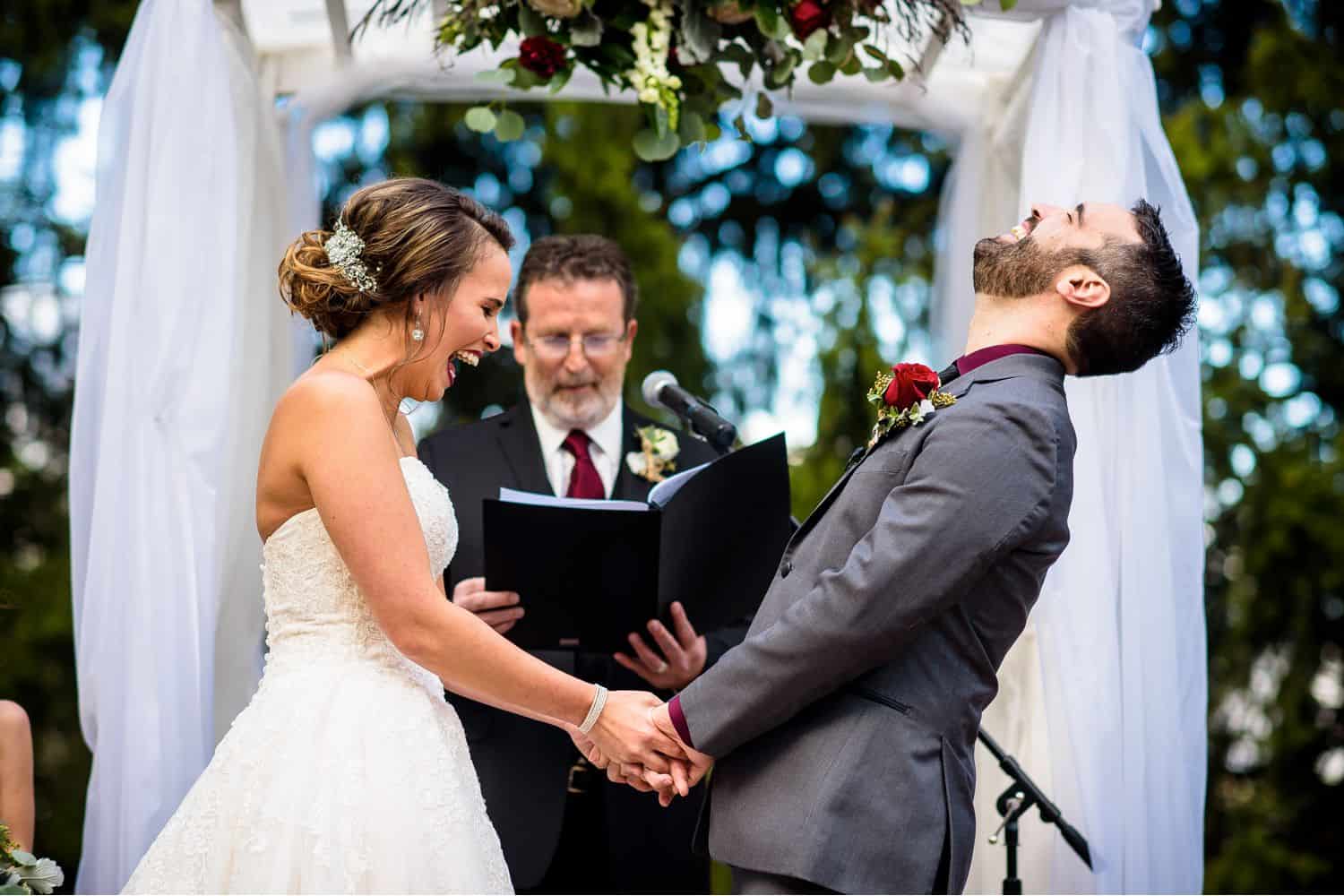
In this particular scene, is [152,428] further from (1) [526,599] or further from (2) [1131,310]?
(2) [1131,310]

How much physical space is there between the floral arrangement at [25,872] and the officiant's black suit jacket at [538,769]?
1.09 metres

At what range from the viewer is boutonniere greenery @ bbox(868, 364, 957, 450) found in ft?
8.34

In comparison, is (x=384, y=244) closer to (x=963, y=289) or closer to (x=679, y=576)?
(x=679, y=576)

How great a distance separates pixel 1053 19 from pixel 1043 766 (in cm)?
194

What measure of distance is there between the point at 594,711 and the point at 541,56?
164cm

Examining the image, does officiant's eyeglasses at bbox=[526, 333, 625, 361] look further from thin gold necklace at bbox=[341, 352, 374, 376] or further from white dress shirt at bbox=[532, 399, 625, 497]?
thin gold necklace at bbox=[341, 352, 374, 376]

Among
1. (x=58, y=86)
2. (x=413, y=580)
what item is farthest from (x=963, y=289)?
(x=58, y=86)

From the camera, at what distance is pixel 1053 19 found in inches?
141

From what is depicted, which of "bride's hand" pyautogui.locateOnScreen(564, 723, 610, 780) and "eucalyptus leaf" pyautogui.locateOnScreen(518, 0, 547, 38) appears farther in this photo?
"eucalyptus leaf" pyautogui.locateOnScreen(518, 0, 547, 38)

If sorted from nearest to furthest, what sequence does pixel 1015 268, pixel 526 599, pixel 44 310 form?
pixel 1015 268 < pixel 526 599 < pixel 44 310

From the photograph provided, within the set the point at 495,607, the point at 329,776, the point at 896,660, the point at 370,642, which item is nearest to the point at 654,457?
the point at 495,607

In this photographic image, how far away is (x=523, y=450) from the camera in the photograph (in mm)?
3805

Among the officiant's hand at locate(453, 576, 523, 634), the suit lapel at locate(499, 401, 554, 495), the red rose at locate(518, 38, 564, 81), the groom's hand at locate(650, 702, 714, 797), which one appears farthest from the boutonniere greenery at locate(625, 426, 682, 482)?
the groom's hand at locate(650, 702, 714, 797)

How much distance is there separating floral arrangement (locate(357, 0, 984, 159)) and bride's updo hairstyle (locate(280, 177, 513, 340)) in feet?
2.65
